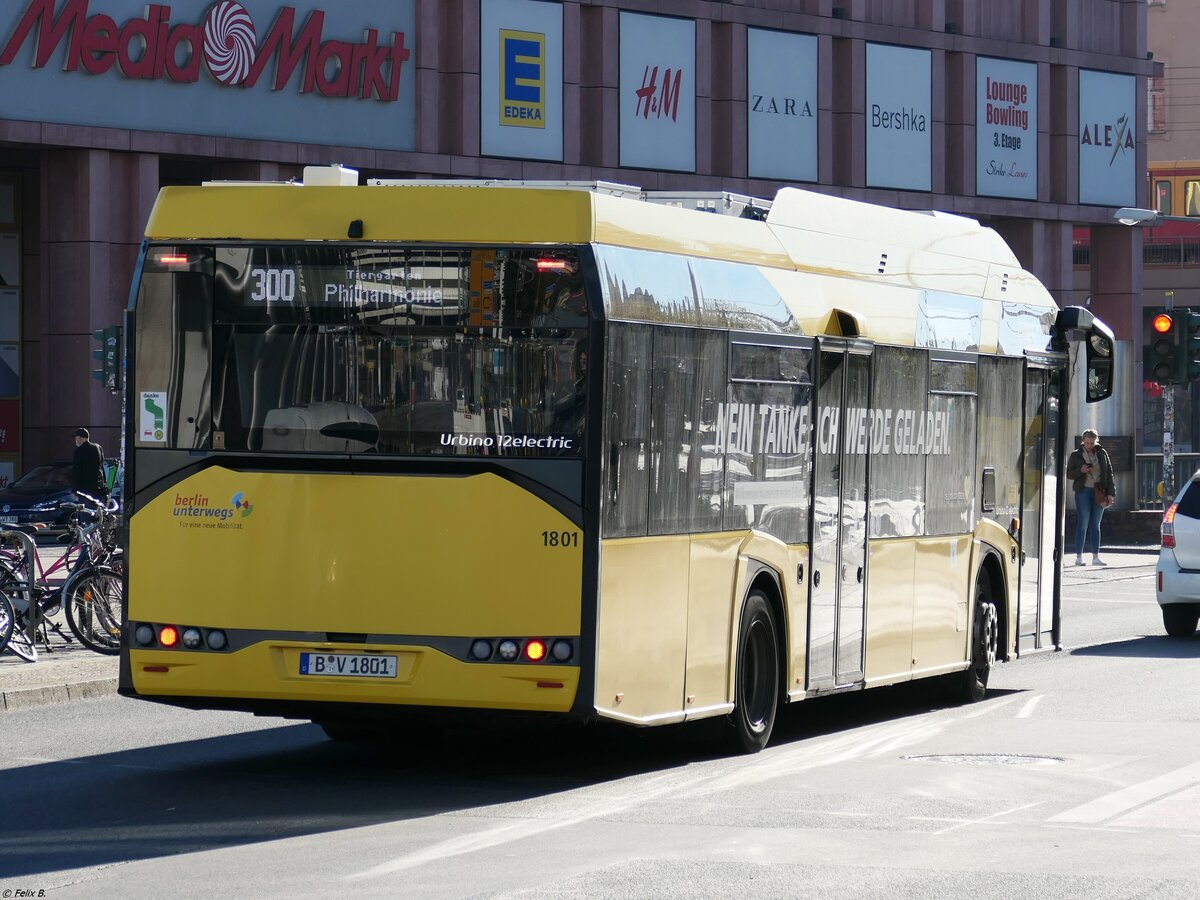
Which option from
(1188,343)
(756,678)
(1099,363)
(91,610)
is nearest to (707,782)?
(756,678)

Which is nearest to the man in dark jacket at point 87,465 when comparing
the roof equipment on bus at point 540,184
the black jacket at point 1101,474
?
the black jacket at point 1101,474

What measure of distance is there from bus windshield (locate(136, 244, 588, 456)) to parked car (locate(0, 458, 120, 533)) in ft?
83.0

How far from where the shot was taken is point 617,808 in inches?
379

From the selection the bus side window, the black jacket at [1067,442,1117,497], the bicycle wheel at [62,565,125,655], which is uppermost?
the bus side window

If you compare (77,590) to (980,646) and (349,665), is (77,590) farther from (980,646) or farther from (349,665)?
(349,665)

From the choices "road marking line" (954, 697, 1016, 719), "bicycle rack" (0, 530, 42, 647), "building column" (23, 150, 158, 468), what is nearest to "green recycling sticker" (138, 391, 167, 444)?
"road marking line" (954, 697, 1016, 719)

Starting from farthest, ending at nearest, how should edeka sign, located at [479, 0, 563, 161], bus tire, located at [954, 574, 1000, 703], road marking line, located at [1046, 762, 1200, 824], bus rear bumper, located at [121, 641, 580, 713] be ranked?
edeka sign, located at [479, 0, 563, 161], bus tire, located at [954, 574, 1000, 703], bus rear bumper, located at [121, 641, 580, 713], road marking line, located at [1046, 762, 1200, 824]

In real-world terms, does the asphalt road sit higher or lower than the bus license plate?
lower

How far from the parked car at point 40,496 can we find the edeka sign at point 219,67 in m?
6.71

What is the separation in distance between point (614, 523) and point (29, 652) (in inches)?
307

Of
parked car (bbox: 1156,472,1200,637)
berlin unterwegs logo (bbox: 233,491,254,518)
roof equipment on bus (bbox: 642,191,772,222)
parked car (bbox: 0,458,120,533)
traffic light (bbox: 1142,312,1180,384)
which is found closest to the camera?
berlin unterwegs logo (bbox: 233,491,254,518)

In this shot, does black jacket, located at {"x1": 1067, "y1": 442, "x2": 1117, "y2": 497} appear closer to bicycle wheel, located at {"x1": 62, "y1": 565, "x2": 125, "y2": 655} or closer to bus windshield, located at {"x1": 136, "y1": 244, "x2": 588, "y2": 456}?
bicycle wheel, located at {"x1": 62, "y1": 565, "x2": 125, "y2": 655}

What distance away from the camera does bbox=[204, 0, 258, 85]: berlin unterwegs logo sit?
41.7 metres

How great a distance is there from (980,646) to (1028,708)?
792 mm
